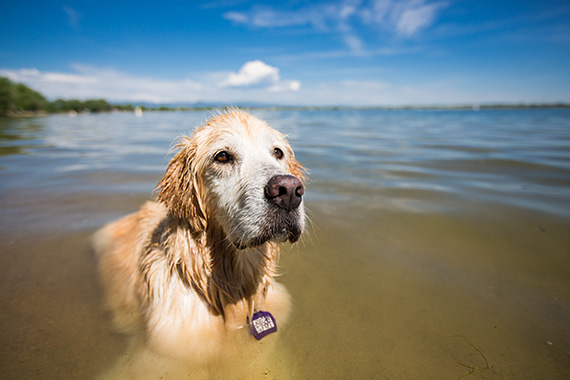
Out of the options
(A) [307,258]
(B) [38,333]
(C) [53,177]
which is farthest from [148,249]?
(C) [53,177]

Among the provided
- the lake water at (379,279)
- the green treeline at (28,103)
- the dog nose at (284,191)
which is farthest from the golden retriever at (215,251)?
the green treeline at (28,103)

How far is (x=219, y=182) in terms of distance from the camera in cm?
280

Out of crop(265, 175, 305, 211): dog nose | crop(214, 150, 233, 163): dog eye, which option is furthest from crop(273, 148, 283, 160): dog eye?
crop(265, 175, 305, 211): dog nose

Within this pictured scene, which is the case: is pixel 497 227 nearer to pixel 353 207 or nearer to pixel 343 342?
pixel 353 207

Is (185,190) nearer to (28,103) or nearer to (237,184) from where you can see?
(237,184)

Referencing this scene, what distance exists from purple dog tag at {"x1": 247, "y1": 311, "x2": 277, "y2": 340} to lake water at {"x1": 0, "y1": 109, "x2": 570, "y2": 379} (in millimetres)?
183

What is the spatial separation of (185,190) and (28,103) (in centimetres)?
9703

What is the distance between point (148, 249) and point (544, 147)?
53.7ft

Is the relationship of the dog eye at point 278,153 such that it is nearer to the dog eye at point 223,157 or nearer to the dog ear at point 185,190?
the dog eye at point 223,157

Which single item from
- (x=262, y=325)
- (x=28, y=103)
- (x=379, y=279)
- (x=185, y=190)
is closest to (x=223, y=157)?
(x=185, y=190)

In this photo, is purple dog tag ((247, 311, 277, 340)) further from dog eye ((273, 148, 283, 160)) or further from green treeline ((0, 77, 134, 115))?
green treeline ((0, 77, 134, 115))

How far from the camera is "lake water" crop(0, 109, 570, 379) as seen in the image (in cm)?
252

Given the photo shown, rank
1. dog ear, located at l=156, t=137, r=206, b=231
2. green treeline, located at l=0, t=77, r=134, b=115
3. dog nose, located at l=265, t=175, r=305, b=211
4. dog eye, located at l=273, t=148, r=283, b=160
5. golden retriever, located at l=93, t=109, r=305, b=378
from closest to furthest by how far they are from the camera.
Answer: dog nose, located at l=265, t=175, r=305, b=211
golden retriever, located at l=93, t=109, r=305, b=378
dog ear, located at l=156, t=137, r=206, b=231
dog eye, located at l=273, t=148, r=283, b=160
green treeline, located at l=0, t=77, r=134, b=115

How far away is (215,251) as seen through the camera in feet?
9.89
